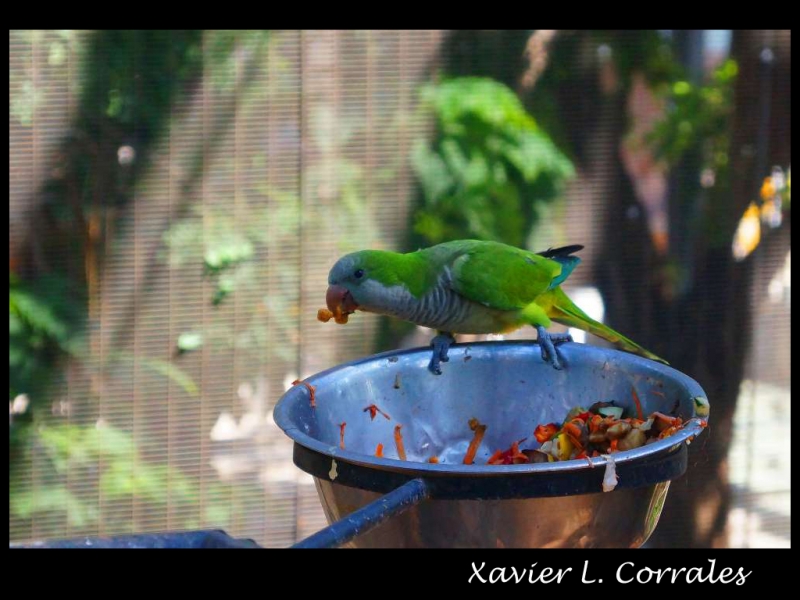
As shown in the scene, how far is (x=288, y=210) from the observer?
3463 millimetres

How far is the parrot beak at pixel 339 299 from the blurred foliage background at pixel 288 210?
1.36m

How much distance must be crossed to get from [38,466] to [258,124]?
143cm

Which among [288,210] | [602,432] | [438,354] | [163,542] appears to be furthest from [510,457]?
[288,210]

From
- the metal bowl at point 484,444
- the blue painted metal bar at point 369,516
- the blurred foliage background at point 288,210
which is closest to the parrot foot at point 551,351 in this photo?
the metal bowl at point 484,444

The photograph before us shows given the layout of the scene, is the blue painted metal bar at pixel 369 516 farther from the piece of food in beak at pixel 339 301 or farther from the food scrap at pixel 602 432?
the piece of food in beak at pixel 339 301

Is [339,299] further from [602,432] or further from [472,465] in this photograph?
[472,465]

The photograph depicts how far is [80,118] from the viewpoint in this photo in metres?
3.28

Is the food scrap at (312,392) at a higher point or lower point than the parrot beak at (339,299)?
lower

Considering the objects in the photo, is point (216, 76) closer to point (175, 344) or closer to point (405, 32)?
point (405, 32)

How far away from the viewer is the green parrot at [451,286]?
7.04 feet

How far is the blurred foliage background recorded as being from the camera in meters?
3.33

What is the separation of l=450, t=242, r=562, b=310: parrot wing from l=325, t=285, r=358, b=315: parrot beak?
Answer: 0.83 ft

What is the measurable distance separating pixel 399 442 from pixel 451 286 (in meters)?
0.51

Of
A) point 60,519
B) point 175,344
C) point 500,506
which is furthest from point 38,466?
point 500,506
